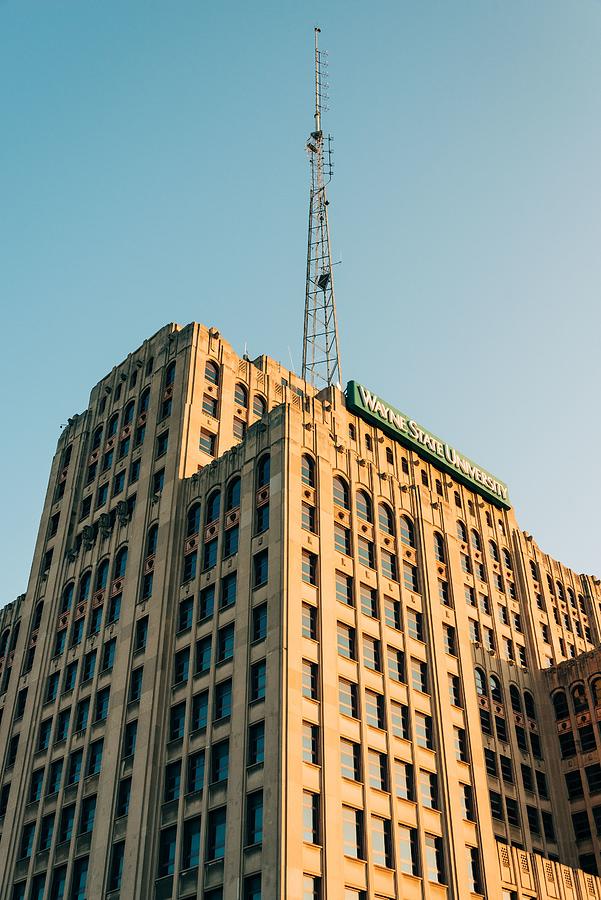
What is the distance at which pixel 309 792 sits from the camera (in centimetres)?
5319

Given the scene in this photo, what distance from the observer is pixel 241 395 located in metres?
80.9

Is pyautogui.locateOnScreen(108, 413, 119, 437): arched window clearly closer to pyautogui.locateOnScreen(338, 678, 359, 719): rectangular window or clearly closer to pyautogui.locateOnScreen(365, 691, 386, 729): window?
pyautogui.locateOnScreen(338, 678, 359, 719): rectangular window

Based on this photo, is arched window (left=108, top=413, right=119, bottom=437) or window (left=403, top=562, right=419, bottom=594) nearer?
window (left=403, top=562, right=419, bottom=594)

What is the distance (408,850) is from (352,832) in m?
5.01

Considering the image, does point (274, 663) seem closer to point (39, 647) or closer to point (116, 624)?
point (116, 624)

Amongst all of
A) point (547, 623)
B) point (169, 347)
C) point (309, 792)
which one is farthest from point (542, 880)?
point (169, 347)

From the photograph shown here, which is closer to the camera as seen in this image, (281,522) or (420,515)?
(281,522)

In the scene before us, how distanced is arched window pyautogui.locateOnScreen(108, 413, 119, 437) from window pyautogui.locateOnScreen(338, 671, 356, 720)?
34.5 meters

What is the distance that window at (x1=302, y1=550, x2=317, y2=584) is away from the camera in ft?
203

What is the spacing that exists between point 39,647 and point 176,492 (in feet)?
58.9

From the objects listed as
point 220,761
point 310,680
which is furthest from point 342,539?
point 220,761

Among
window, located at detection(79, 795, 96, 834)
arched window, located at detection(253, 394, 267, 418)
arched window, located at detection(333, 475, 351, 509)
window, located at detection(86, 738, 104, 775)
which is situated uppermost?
arched window, located at detection(253, 394, 267, 418)

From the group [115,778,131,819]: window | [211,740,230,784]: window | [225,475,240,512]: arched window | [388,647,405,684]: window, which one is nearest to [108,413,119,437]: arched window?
[225,475,240,512]: arched window

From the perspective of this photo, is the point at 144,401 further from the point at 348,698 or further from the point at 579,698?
the point at 579,698
